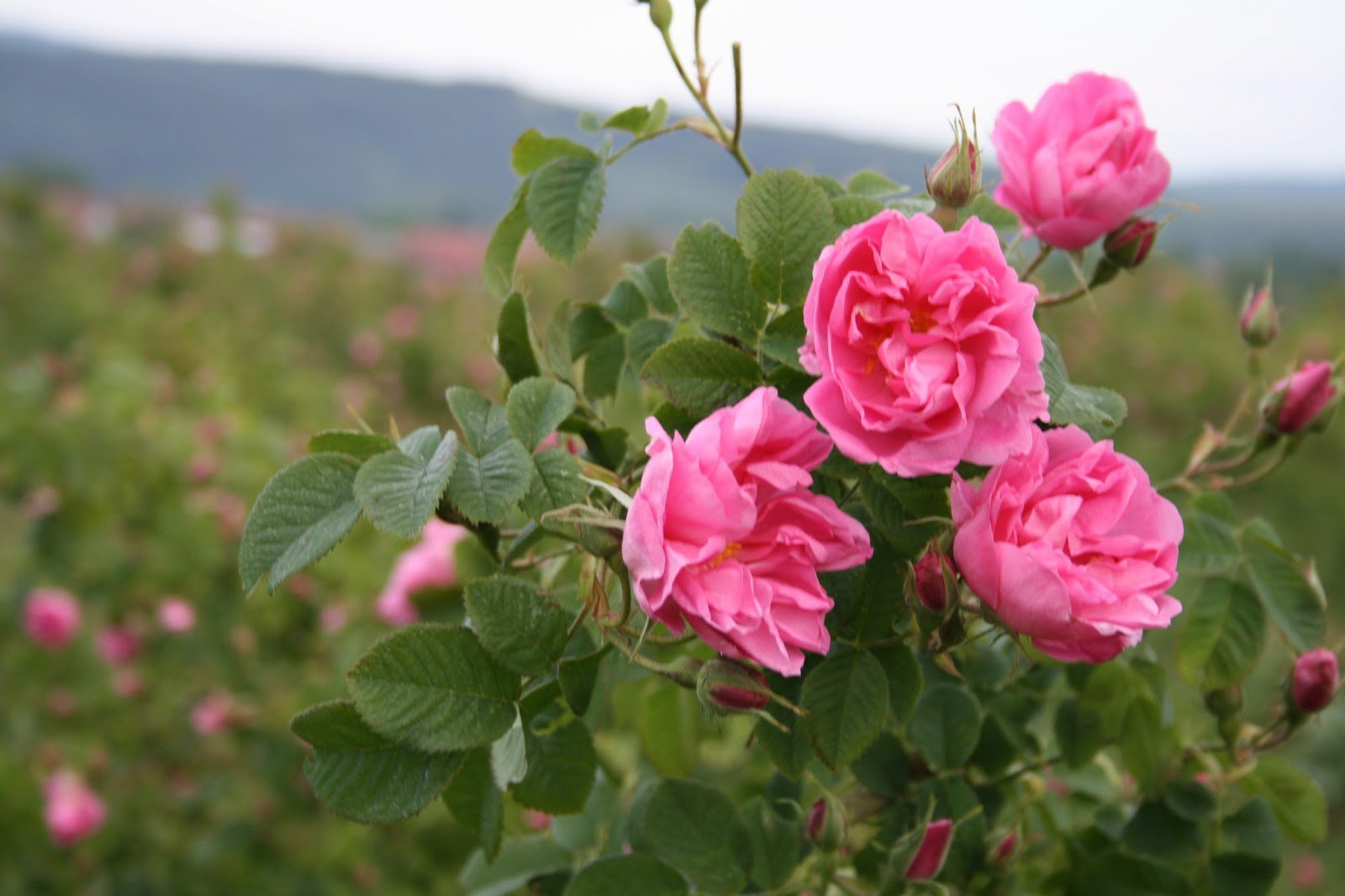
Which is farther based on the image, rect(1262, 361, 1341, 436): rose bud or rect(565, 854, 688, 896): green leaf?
rect(1262, 361, 1341, 436): rose bud

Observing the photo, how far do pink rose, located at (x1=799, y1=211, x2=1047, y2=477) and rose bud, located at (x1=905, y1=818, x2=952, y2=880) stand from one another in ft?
0.78

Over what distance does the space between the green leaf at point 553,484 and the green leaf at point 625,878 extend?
236mm

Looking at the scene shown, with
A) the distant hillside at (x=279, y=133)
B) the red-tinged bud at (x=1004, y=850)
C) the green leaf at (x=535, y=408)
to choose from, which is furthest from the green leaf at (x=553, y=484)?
the distant hillside at (x=279, y=133)

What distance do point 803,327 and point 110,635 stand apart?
221 cm

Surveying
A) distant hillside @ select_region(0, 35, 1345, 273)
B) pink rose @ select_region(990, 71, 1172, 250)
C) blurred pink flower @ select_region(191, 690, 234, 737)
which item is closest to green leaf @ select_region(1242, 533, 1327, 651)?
pink rose @ select_region(990, 71, 1172, 250)

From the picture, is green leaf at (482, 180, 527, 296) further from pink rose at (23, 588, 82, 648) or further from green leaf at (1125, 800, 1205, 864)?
pink rose at (23, 588, 82, 648)

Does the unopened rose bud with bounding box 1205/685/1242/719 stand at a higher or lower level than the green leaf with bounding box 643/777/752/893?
higher

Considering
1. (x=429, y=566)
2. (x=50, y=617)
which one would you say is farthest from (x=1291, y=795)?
(x=50, y=617)

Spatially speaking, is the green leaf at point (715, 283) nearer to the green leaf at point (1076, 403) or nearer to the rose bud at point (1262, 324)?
the green leaf at point (1076, 403)

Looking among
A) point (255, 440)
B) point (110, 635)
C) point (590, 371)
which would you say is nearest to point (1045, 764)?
point (590, 371)

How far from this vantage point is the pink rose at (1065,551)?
1.33 feet

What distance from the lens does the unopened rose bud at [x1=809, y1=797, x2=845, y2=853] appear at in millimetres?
565

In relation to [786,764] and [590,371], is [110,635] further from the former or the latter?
[786,764]

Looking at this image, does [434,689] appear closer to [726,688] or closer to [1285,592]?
[726,688]
